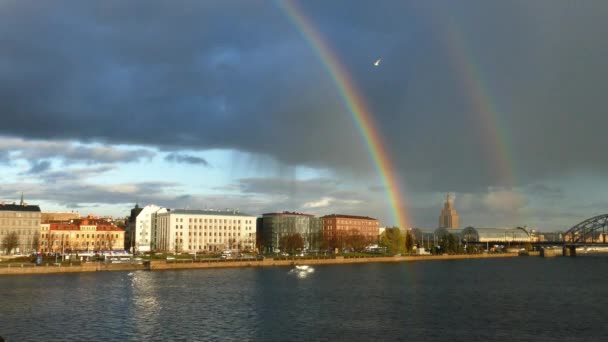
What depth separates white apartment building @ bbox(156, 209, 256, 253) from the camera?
538 ft

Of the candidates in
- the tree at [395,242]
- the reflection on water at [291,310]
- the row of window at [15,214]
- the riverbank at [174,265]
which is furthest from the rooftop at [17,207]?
the tree at [395,242]

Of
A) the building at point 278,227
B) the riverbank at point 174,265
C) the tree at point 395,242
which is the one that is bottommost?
the riverbank at point 174,265

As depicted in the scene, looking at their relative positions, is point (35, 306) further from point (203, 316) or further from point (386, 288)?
point (386, 288)

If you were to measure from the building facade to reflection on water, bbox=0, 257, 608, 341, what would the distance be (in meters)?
66.2

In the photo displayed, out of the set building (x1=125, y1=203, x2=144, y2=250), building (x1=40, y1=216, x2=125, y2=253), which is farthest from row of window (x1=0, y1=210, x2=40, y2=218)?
building (x1=125, y1=203, x2=144, y2=250)

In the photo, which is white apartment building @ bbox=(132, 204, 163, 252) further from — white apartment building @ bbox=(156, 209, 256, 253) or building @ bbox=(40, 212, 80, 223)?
building @ bbox=(40, 212, 80, 223)

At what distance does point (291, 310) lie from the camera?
48.1 metres

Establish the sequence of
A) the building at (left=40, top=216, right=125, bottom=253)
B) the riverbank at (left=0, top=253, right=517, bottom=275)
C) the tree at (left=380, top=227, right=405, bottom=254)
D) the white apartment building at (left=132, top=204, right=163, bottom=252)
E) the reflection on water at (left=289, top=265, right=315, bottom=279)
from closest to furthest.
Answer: the riverbank at (left=0, top=253, right=517, bottom=275) → the reflection on water at (left=289, top=265, right=315, bottom=279) → the building at (left=40, top=216, right=125, bottom=253) → the tree at (left=380, top=227, right=405, bottom=254) → the white apartment building at (left=132, top=204, right=163, bottom=252)

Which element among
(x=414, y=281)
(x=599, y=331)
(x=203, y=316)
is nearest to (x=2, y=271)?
(x=203, y=316)

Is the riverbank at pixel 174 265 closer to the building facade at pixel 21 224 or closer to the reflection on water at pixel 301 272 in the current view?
the reflection on water at pixel 301 272

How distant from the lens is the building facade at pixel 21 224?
13256 cm

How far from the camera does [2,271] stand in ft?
A: 268

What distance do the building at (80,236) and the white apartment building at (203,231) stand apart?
12.9m

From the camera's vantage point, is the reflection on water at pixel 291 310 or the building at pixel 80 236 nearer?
the reflection on water at pixel 291 310
